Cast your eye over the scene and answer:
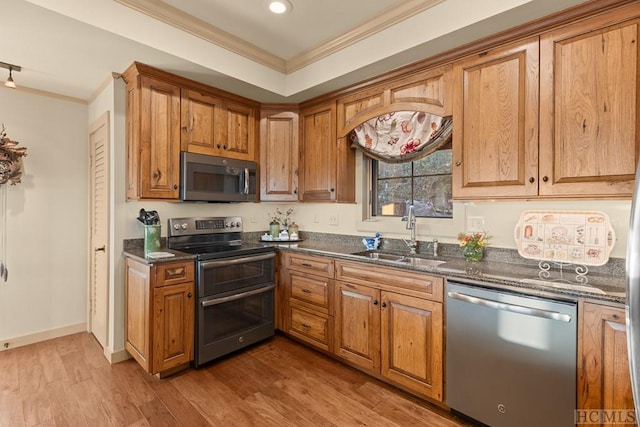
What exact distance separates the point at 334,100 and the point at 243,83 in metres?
0.85

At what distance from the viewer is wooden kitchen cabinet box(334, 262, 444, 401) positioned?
199 centimetres

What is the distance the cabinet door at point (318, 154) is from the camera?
296cm

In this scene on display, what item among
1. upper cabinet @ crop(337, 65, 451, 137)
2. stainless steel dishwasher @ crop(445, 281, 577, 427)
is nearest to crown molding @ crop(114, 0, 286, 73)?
upper cabinet @ crop(337, 65, 451, 137)

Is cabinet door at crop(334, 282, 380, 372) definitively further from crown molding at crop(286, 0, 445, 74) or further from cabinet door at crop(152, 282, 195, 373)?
crown molding at crop(286, 0, 445, 74)

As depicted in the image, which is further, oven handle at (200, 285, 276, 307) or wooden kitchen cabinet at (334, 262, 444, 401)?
oven handle at (200, 285, 276, 307)

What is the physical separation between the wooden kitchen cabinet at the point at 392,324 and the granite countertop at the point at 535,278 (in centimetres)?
12

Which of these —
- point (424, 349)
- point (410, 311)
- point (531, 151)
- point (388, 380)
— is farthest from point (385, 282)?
point (531, 151)

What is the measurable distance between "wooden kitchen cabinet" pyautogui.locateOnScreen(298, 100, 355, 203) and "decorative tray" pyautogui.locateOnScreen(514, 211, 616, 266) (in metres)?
1.46

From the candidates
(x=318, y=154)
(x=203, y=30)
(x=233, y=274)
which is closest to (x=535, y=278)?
(x=318, y=154)

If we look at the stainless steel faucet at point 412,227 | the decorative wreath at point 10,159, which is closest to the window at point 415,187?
the stainless steel faucet at point 412,227

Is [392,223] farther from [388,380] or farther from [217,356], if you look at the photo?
[217,356]

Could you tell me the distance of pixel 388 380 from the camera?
227 cm

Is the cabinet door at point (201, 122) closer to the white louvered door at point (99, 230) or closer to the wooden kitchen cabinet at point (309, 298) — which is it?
the white louvered door at point (99, 230)

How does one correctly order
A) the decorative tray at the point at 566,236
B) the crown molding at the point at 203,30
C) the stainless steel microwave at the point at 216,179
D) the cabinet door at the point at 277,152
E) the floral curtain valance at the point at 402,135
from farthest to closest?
the cabinet door at the point at 277,152, the stainless steel microwave at the point at 216,179, the floral curtain valance at the point at 402,135, the crown molding at the point at 203,30, the decorative tray at the point at 566,236
